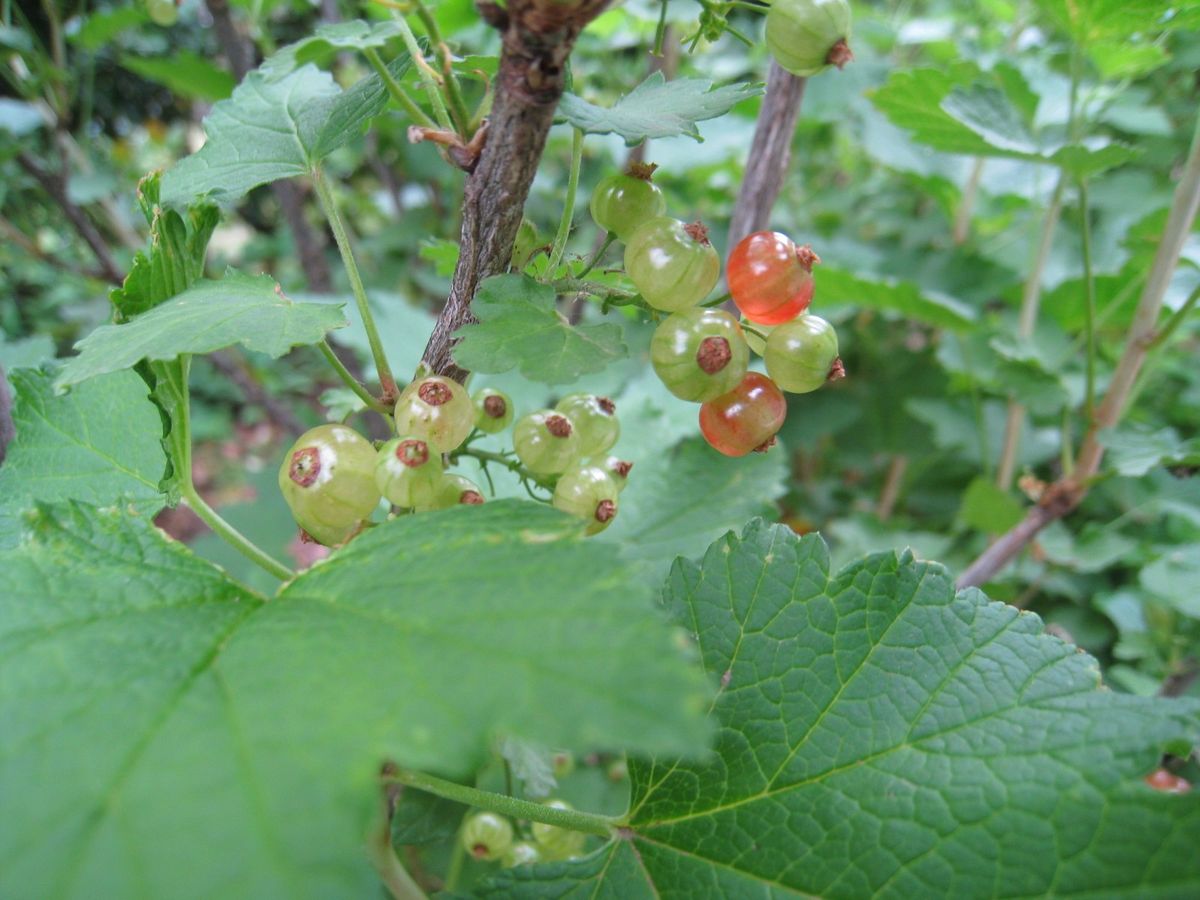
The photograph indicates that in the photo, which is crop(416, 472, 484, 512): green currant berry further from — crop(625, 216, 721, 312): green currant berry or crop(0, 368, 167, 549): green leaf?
crop(0, 368, 167, 549): green leaf

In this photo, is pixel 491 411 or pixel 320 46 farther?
pixel 491 411

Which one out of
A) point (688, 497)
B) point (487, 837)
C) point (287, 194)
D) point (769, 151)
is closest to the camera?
point (487, 837)

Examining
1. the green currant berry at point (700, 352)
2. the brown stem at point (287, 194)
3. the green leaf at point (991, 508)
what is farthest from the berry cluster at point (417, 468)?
the brown stem at point (287, 194)

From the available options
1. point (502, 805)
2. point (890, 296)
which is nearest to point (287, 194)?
point (890, 296)

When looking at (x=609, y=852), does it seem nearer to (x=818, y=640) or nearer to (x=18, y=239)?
(x=818, y=640)

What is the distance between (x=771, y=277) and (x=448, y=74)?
0.30 meters

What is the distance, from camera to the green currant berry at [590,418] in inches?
28.8

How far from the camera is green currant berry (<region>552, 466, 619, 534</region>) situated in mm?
664

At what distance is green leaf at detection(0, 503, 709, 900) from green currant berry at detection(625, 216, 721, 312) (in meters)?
0.24

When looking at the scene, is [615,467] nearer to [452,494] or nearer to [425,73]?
[452,494]

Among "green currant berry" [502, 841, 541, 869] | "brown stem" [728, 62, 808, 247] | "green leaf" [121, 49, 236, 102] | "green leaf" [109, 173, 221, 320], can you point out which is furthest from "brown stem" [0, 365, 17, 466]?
"green leaf" [121, 49, 236, 102]

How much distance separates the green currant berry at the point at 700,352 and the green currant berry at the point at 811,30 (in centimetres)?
23

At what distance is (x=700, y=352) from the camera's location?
625 millimetres

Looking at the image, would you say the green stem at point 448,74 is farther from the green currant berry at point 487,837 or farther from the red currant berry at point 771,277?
the green currant berry at point 487,837
